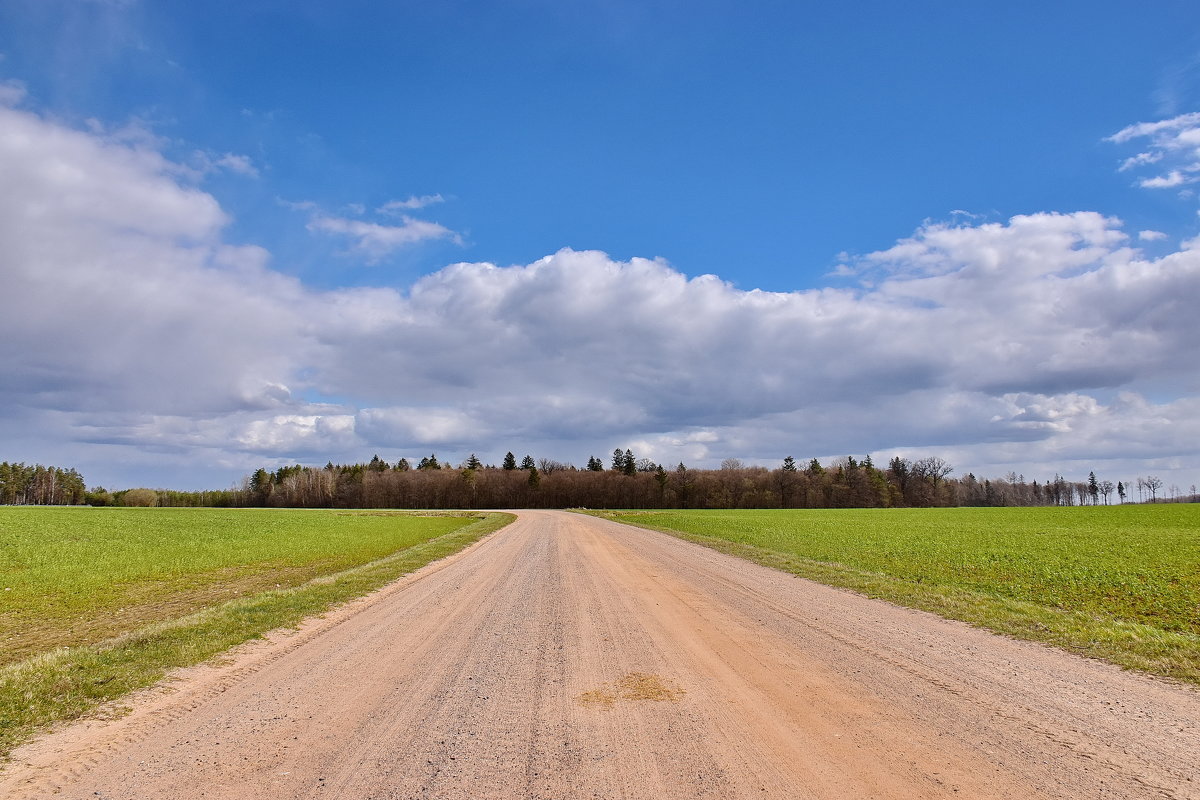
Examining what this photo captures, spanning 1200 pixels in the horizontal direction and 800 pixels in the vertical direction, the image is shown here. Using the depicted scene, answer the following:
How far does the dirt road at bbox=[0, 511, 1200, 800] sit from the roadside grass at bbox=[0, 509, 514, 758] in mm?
912

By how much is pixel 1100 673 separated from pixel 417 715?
8.78 meters

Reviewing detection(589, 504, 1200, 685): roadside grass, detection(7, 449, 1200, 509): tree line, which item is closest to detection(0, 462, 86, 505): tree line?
detection(7, 449, 1200, 509): tree line

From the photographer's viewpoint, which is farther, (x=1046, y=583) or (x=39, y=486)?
(x=39, y=486)

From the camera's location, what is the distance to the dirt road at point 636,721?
467 centimetres

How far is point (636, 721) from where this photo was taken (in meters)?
5.90

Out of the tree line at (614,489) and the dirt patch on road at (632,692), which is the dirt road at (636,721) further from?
the tree line at (614,489)

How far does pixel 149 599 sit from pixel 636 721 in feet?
51.9

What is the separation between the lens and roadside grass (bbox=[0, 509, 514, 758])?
7301 mm

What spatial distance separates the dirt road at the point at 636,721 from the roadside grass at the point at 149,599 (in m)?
0.91

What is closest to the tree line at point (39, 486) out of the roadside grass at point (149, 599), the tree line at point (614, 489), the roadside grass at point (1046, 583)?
the tree line at point (614, 489)

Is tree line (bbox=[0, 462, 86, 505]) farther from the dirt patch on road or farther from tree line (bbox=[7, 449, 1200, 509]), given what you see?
the dirt patch on road

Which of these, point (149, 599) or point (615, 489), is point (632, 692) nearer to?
point (149, 599)

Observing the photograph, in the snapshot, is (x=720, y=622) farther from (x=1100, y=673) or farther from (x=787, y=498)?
(x=787, y=498)

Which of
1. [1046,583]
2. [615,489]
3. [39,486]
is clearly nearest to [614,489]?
[615,489]
